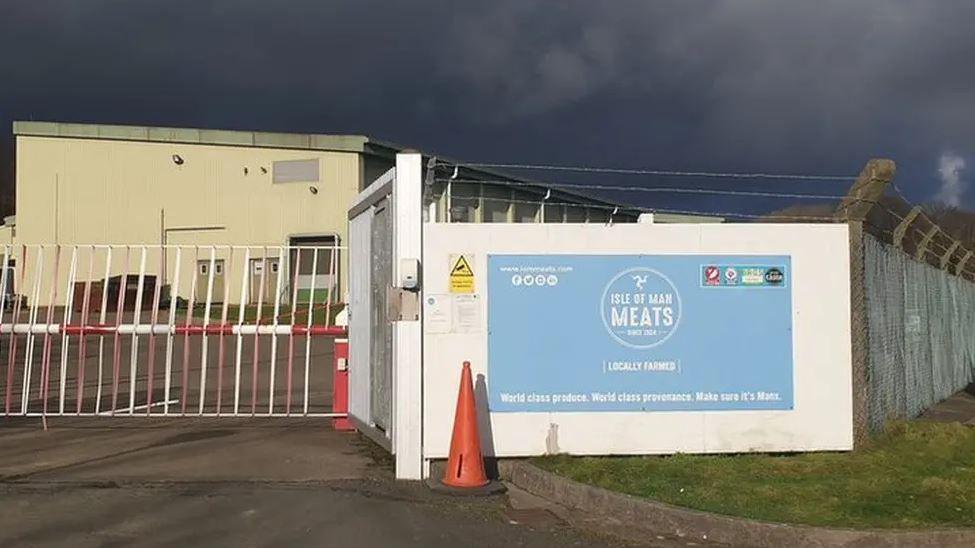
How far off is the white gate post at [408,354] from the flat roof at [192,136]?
33.7 m

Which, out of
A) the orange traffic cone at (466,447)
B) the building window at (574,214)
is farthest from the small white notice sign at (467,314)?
the building window at (574,214)

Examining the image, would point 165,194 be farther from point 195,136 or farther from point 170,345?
point 170,345

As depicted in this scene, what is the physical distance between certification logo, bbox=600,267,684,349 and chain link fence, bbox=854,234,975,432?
2135 millimetres

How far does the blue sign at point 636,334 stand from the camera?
29.7ft

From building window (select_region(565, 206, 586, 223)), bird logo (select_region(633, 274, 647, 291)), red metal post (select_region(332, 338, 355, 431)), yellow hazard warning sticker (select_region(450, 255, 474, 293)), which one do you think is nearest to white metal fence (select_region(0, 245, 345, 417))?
red metal post (select_region(332, 338, 355, 431))

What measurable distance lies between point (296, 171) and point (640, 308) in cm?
3545

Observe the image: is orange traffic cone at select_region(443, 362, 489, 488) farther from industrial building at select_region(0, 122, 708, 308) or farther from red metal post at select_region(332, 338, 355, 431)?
industrial building at select_region(0, 122, 708, 308)

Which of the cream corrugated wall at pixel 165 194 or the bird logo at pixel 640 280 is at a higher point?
the cream corrugated wall at pixel 165 194

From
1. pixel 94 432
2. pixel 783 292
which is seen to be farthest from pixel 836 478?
pixel 94 432

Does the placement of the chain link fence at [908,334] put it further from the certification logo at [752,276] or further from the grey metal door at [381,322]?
the grey metal door at [381,322]

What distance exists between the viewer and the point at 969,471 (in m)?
8.59

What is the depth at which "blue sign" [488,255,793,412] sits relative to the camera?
9039 millimetres

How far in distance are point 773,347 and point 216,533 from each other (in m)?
5.43

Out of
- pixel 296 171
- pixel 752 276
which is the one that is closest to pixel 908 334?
pixel 752 276
